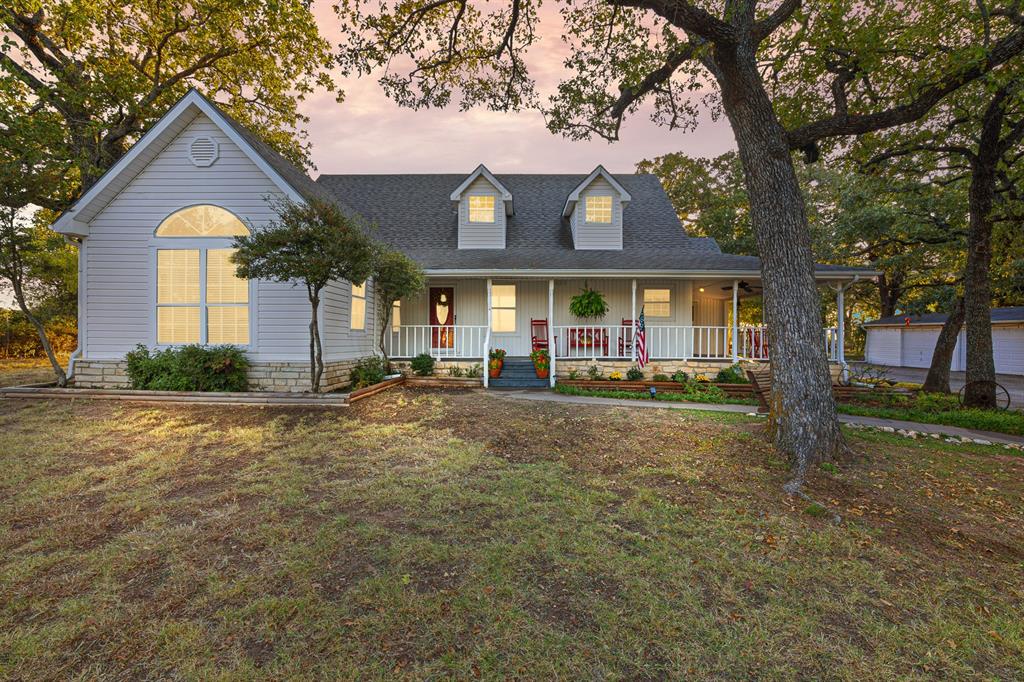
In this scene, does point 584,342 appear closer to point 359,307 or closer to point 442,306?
point 442,306

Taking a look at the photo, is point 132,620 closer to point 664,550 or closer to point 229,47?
point 664,550

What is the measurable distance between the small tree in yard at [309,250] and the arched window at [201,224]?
1373mm

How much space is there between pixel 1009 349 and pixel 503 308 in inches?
943

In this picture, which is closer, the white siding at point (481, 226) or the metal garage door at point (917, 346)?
the white siding at point (481, 226)

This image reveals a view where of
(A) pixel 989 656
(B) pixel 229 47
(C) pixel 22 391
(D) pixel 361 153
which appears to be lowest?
(A) pixel 989 656

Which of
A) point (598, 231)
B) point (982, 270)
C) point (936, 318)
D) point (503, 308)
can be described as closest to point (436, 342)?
point (503, 308)

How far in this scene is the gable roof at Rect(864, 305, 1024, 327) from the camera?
59.9 feet

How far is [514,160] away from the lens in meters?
23.3

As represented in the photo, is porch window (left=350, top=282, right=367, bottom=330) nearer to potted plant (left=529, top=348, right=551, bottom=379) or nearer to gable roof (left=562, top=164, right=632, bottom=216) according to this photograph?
potted plant (left=529, top=348, right=551, bottom=379)

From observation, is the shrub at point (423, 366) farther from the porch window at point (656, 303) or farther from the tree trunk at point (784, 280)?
the tree trunk at point (784, 280)

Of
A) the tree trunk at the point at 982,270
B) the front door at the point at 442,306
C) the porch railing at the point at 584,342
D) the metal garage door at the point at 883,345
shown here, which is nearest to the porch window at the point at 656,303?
the porch railing at the point at 584,342

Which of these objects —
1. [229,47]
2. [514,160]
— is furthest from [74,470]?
[514,160]

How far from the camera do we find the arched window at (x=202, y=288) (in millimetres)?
8938

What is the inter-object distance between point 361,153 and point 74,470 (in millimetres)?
25543
